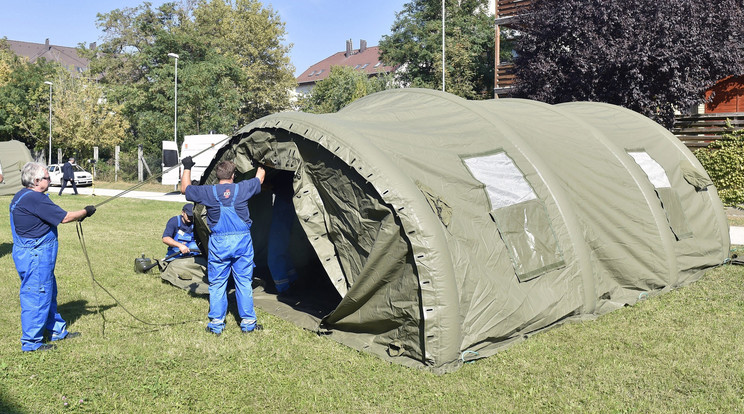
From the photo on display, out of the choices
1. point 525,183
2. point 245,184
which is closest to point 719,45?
point 525,183

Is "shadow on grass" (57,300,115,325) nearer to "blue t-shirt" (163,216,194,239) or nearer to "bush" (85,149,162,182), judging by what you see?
"blue t-shirt" (163,216,194,239)

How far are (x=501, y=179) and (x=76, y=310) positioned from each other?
16.3ft

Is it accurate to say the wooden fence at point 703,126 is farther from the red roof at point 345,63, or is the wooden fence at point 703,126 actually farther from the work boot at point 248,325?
the red roof at point 345,63

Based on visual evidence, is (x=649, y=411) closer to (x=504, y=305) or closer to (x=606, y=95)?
(x=504, y=305)

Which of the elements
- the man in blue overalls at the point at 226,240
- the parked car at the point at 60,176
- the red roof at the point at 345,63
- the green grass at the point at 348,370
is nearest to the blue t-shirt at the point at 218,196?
the man in blue overalls at the point at 226,240

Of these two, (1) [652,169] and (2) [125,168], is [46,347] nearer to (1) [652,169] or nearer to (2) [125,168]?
(1) [652,169]

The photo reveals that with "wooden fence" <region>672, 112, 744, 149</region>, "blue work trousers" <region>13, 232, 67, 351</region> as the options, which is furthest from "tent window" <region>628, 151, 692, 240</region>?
"wooden fence" <region>672, 112, 744, 149</region>

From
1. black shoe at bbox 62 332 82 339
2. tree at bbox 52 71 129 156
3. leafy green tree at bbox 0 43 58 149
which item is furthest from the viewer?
leafy green tree at bbox 0 43 58 149

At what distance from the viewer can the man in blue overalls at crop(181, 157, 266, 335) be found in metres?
5.98

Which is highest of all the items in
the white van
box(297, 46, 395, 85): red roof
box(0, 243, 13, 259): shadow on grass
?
box(297, 46, 395, 85): red roof

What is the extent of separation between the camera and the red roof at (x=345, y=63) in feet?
208

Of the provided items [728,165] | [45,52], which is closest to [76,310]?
[728,165]

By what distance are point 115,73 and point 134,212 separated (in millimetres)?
29131

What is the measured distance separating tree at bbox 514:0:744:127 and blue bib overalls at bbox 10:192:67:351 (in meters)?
13.1
